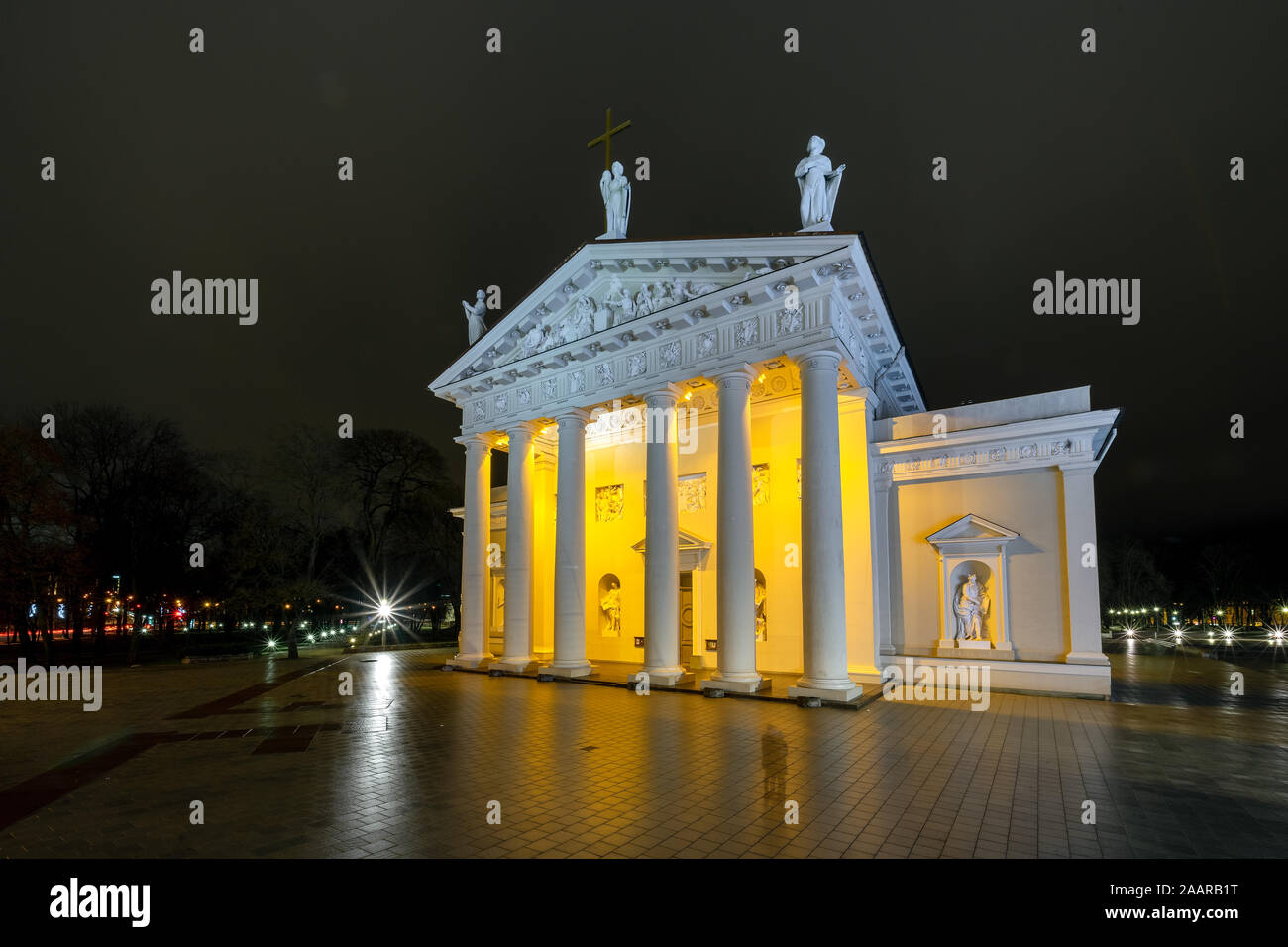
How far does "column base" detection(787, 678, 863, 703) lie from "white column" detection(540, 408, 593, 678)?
6947mm

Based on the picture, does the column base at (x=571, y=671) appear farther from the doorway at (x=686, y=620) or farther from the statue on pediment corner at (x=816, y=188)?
the statue on pediment corner at (x=816, y=188)

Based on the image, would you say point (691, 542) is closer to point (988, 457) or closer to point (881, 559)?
point (881, 559)

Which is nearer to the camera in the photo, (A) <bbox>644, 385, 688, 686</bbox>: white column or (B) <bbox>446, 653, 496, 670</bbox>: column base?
(A) <bbox>644, 385, 688, 686</bbox>: white column

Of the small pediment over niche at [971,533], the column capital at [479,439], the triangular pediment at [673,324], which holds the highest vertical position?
the triangular pediment at [673,324]

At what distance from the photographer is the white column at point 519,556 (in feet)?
65.6

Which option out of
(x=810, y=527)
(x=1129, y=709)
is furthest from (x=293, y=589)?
(x=1129, y=709)

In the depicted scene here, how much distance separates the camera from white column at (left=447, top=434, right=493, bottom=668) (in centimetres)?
2128

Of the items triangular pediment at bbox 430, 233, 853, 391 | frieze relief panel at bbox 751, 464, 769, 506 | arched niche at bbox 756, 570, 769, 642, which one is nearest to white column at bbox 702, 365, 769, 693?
triangular pediment at bbox 430, 233, 853, 391

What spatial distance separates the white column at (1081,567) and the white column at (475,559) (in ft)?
55.5

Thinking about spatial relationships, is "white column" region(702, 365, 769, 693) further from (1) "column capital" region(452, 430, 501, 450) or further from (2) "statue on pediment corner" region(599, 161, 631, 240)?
(1) "column capital" region(452, 430, 501, 450)

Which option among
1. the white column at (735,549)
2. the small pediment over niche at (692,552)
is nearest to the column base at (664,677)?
the white column at (735,549)

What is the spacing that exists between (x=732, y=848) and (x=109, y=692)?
19.0 meters

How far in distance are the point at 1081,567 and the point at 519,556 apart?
15494mm

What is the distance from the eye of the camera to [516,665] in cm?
1967
